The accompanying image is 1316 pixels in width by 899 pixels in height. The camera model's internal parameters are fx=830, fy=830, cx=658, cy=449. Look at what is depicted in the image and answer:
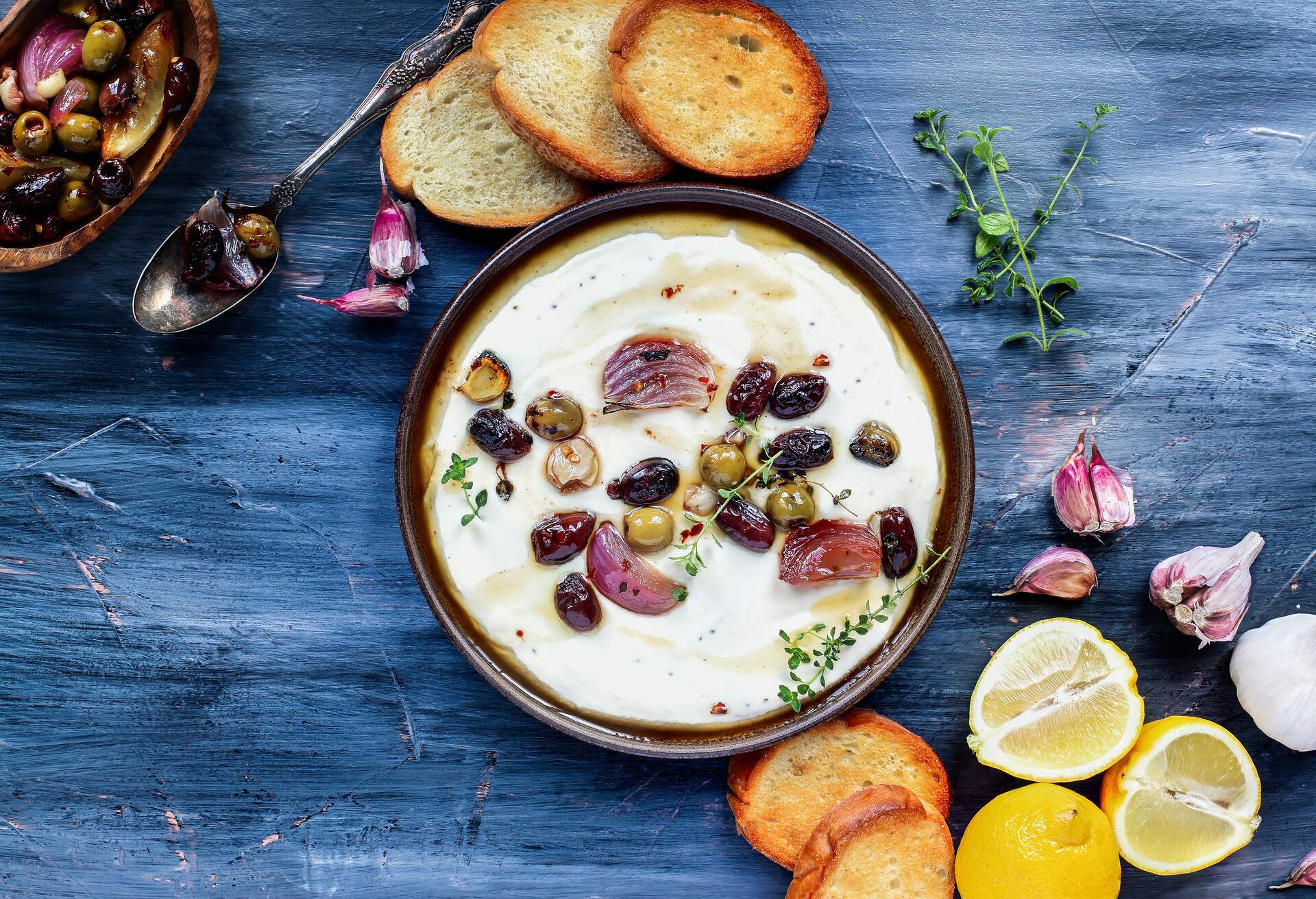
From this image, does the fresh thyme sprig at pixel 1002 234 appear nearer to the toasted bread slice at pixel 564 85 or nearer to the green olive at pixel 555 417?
the toasted bread slice at pixel 564 85

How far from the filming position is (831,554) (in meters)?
1.73

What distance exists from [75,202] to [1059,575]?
233 centimetres

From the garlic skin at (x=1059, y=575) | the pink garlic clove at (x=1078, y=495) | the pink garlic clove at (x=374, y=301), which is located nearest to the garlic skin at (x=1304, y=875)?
the garlic skin at (x=1059, y=575)

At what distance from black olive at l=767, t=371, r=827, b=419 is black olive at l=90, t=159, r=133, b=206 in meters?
1.45

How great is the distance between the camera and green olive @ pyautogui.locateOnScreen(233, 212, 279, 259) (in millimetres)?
1861

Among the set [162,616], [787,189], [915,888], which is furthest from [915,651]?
[162,616]

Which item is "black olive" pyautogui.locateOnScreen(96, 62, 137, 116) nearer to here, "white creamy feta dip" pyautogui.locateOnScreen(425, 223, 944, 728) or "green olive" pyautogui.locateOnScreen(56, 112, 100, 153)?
"green olive" pyautogui.locateOnScreen(56, 112, 100, 153)

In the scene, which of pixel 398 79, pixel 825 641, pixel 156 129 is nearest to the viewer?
pixel 825 641

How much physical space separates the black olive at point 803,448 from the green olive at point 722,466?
7 cm

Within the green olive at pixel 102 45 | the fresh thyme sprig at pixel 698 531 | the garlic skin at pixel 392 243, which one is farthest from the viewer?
the garlic skin at pixel 392 243

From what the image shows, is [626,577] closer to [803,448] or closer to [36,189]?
[803,448]

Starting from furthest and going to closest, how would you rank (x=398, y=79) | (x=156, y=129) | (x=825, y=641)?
(x=398, y=79) → (x=156, y=129) → (x=825, y=641)

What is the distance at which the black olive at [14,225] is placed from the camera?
5.82 feet

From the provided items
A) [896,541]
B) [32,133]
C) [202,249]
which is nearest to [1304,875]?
[896,541]
